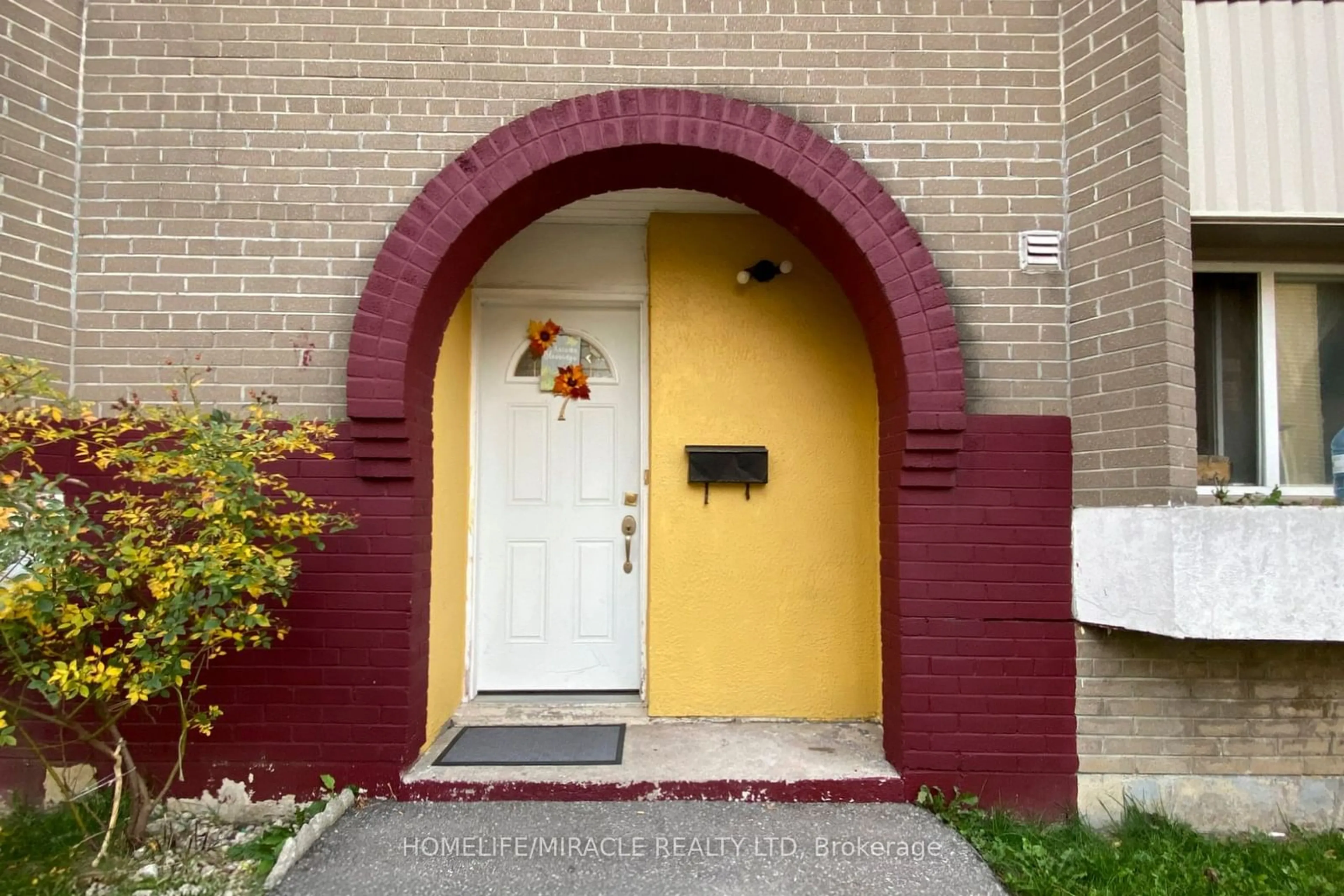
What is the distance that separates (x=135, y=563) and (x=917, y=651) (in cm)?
337

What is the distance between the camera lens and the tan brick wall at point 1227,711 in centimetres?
344

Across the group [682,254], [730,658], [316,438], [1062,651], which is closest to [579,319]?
[682,254]

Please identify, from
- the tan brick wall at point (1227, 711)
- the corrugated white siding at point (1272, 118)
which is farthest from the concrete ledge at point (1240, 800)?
the corrugated white siding at point (1272, 118)

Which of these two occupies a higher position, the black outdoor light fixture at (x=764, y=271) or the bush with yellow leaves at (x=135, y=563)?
the black outdoor light fixture at (x=764, y=271)

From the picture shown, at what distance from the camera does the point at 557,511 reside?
461 centimetres

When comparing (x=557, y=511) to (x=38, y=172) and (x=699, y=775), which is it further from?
(x=38, y=172)

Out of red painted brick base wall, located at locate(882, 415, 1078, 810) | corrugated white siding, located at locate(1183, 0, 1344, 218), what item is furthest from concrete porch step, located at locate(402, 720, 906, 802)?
corrugated white siding, located at locate(1183, 0, 1344, 218)

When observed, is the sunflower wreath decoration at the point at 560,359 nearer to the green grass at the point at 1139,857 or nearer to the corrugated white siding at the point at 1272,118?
the green grass at the point at 1139,857

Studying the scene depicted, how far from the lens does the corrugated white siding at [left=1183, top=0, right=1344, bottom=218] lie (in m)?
3.50

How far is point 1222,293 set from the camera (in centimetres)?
392

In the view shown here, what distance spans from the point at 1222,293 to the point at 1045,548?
179 cm

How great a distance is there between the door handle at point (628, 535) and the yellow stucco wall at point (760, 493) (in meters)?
0.26

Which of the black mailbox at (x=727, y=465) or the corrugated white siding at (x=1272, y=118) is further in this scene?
the black mailbox at (x=727, y=465)

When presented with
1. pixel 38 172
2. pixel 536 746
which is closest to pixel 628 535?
pixel 536 746
